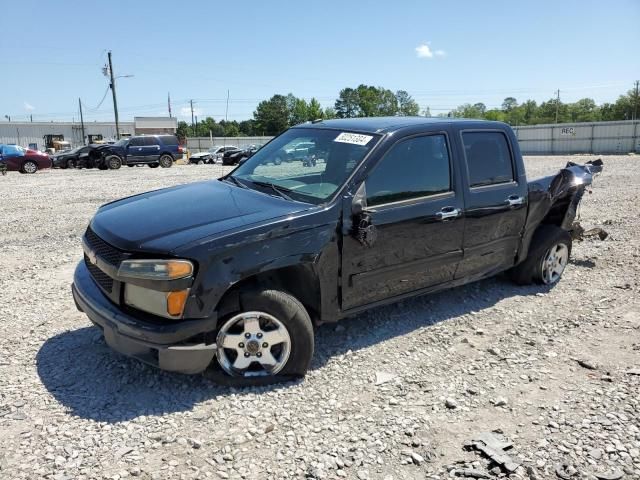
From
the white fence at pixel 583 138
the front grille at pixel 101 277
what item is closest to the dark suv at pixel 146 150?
the white fence at pixel 583 138

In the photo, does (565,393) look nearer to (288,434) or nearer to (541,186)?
(288,434)

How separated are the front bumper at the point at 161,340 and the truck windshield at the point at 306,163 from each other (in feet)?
4.13

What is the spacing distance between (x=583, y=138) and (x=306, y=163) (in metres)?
43.0

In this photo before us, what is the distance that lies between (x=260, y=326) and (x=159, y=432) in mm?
882

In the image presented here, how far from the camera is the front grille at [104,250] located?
3.23 m

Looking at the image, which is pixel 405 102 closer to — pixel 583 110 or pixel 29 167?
pixel 583 110

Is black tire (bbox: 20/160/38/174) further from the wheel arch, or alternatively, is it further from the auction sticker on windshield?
the wheel arch

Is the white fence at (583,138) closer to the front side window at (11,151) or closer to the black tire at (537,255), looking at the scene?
the front side window at (11,151)

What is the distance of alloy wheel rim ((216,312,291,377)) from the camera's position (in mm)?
3320

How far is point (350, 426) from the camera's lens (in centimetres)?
307

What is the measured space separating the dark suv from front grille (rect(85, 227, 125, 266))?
2572cm

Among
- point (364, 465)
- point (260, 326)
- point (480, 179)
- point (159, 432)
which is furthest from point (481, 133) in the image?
point (159, 432)

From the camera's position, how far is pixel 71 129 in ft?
228

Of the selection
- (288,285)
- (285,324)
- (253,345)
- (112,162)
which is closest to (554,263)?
(288,285)
